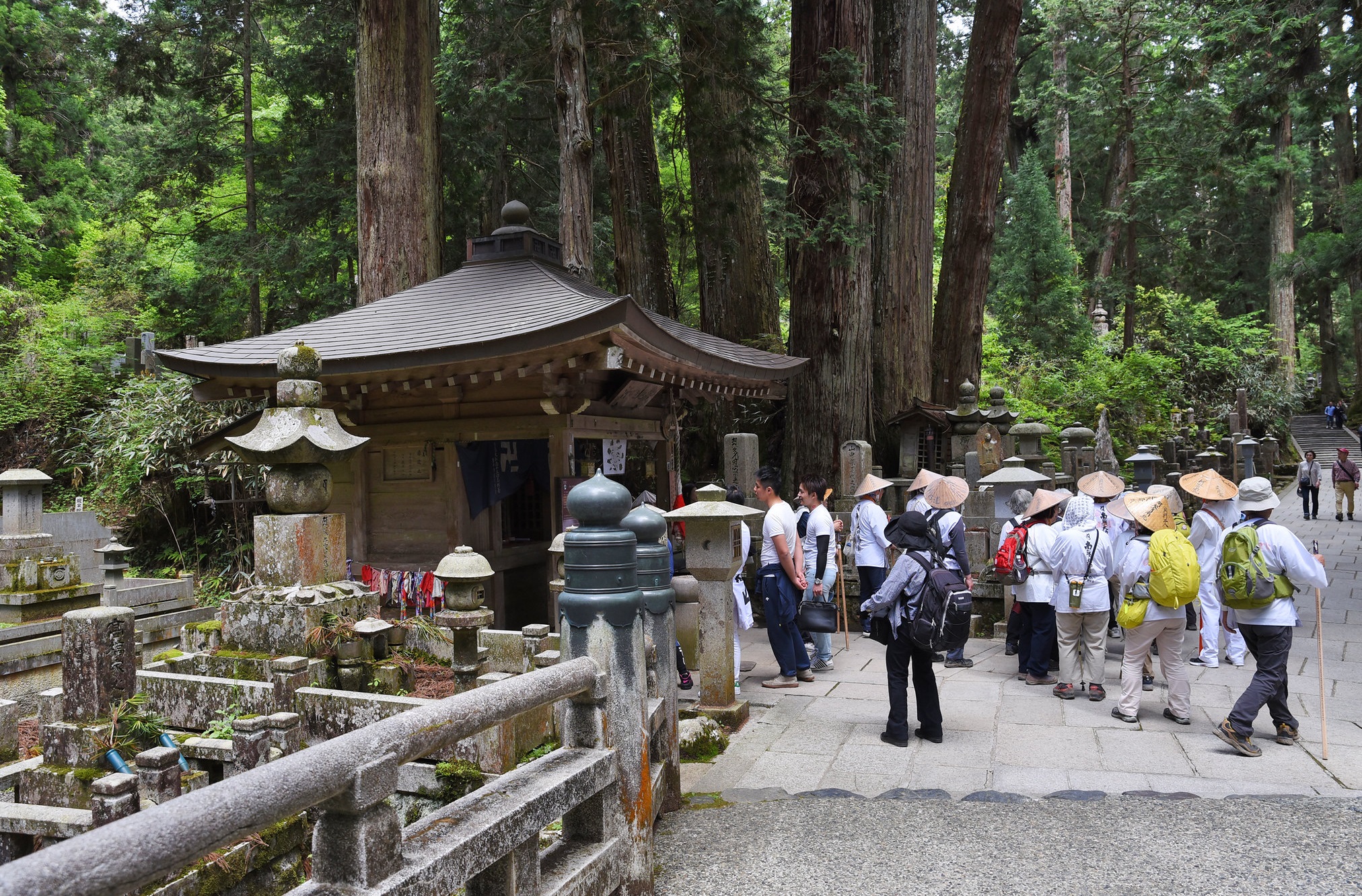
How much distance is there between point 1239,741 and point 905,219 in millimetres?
10978

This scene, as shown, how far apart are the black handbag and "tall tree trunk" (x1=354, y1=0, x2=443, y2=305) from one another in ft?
23.9

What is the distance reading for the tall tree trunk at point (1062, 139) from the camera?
86.6ft

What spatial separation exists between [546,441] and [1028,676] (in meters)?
5.13

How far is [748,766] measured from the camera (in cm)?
548

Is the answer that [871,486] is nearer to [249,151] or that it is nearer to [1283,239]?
[249,151]

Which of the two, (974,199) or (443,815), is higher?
(974,199)

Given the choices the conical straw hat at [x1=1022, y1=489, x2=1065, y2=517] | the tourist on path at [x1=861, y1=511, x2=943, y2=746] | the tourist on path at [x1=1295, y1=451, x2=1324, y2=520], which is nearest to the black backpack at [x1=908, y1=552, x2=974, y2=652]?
the tourist on path at [x1=861, y1=511, x2=943, y2=746]

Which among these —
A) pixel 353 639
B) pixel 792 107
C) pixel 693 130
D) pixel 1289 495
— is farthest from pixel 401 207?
pixel 1289 495

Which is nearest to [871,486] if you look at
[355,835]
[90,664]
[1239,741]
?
[1239,741]

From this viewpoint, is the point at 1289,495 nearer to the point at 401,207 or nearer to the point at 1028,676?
the point at 1028,676

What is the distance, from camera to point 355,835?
223 centimetres

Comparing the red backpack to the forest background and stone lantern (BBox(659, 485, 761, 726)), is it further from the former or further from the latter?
the forest background

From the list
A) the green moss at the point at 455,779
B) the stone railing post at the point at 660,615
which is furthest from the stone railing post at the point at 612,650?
the green moss at the point at 455,779

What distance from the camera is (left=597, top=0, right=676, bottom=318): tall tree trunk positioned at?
11.3m
